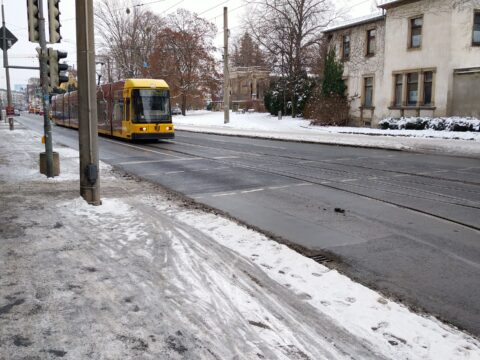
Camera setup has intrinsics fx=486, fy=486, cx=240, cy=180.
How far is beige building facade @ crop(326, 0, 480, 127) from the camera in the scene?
27438 mm

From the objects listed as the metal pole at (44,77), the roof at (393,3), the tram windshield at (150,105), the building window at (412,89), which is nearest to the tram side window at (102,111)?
the tram windshield at (150,105)

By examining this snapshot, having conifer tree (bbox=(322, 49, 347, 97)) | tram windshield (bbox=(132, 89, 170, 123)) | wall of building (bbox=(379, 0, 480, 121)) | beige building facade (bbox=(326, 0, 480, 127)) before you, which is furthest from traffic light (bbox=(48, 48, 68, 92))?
conifer tree (bbox=(322, 49, 347, 97))

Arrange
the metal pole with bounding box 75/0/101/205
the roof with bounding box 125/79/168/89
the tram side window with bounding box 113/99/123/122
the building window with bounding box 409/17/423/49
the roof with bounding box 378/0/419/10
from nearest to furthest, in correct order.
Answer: the metal pole with bounding box 75/0/101/205
the roof with bounding box 125/79/168/89
the tram side window with bounding box 113/99/123/122
the building window with bounding box 409/17/423/49
the roof with bounding box 378/0/419/10

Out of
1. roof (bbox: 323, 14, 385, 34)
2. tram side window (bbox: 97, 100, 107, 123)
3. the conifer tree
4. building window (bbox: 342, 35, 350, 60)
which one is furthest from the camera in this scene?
the conifer tree

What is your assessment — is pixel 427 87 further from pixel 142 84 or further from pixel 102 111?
pixel 102 111

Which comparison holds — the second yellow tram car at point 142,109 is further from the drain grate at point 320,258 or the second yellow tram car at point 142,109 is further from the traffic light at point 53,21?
the drain grate at point 320,258

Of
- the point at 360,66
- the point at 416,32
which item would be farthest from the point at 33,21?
the point at 360,66

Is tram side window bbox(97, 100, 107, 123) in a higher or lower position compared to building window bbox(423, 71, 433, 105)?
lower

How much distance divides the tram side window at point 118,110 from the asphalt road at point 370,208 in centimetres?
729

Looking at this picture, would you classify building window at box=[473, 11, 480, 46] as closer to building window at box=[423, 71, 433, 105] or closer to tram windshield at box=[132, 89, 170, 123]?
building window at box=[423, 71, 433, 105]

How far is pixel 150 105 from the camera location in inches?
909

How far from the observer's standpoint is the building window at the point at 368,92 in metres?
34.2

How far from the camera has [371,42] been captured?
3406 cm

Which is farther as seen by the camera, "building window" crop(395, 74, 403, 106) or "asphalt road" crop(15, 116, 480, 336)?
"building window" crop(395, 74, 403, 106)
